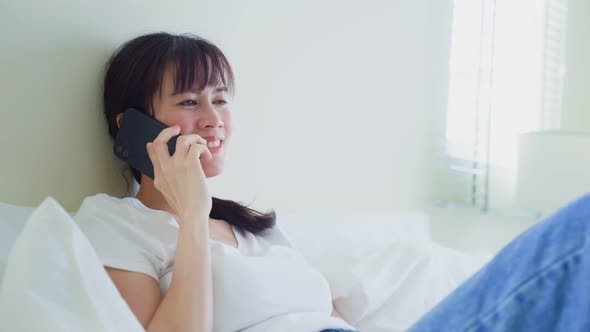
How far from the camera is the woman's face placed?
1219 mm

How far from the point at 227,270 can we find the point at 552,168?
1.43 metres

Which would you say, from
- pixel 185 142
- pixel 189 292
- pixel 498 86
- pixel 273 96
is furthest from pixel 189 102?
pixel 498 86

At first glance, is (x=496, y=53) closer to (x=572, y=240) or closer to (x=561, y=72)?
(x=561, y=72)

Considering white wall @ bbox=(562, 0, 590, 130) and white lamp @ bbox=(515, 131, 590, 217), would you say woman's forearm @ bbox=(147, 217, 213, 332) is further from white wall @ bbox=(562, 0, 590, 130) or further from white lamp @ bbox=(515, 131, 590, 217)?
white wall @ bbox=(562, 0, 590, 130)

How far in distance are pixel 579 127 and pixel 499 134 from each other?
0.28 m

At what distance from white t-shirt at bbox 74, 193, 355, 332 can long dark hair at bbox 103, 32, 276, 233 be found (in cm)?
19

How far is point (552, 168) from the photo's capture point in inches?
84.4

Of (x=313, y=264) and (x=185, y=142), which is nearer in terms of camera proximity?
(x=185, y=142)

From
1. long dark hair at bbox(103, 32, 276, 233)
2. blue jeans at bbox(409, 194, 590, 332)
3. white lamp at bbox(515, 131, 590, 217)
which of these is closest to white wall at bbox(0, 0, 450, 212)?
long dark hair at bbox(103, 32, 276, 233)

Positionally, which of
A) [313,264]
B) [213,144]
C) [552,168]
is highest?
[213,144]

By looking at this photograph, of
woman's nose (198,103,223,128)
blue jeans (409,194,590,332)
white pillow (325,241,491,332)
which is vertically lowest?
white pillow (325,241,491,332)

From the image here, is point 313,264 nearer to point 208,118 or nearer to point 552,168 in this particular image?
point 208,118

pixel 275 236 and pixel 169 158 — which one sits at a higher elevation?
pixel 169 158

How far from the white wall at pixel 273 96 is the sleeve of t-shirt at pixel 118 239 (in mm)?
168
